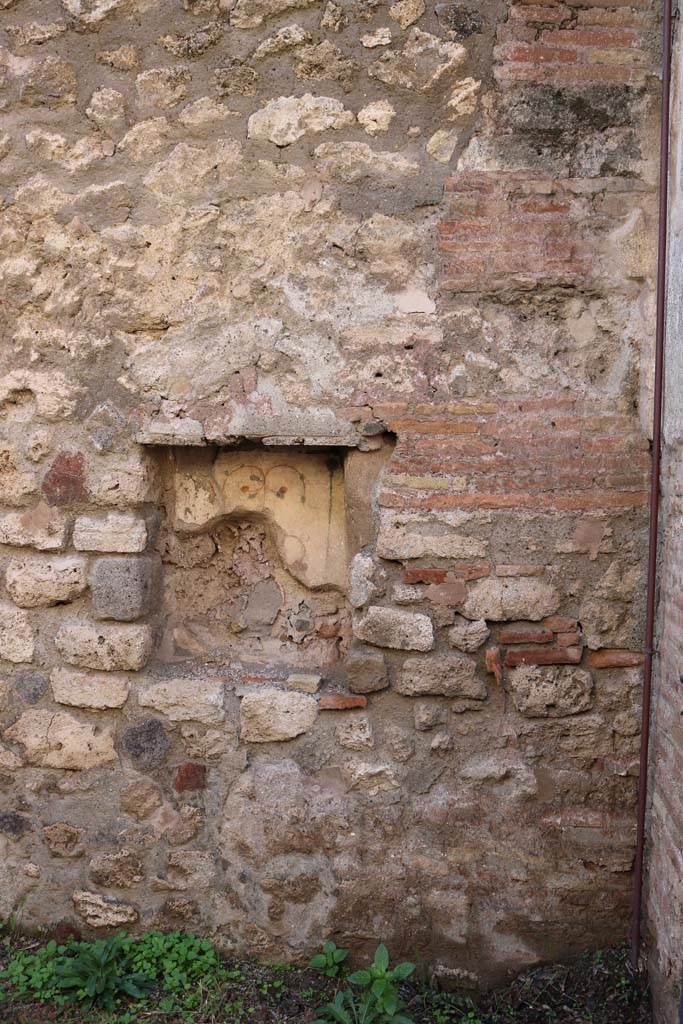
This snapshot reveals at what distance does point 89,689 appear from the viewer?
10.1 feet

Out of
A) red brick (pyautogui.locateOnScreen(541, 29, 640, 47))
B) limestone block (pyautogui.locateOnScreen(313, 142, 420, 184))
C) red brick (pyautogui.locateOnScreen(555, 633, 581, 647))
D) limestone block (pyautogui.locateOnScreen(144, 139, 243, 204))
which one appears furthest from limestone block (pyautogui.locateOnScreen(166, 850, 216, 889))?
red brick (pyautogui.locateOnScreen(541, 29, 640, 47))

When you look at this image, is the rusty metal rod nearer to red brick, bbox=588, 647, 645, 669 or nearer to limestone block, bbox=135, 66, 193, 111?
red brick, bbox=588, 647, 645, 669

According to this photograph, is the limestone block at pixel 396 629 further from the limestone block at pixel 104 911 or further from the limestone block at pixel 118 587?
the limestone block at pixel 104 911

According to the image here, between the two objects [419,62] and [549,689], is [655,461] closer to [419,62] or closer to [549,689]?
[549,689]

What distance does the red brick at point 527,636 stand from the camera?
Result: 9.36 feet

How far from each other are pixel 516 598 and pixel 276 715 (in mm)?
902

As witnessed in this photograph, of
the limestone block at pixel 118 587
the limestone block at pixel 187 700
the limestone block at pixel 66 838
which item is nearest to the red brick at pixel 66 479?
the limestone block at pixel 118 587

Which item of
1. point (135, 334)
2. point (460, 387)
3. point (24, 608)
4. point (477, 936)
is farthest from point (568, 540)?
point (24, 608)

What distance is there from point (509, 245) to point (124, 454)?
57.0 inches

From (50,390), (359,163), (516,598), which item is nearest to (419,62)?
(359,163)

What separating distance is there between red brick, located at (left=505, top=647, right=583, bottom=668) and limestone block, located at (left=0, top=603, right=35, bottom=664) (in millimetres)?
1666

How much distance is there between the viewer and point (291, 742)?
300 centimetres

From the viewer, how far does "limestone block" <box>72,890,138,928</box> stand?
306 centimetres

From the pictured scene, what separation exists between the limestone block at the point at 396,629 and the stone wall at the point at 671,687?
0.74 meters
